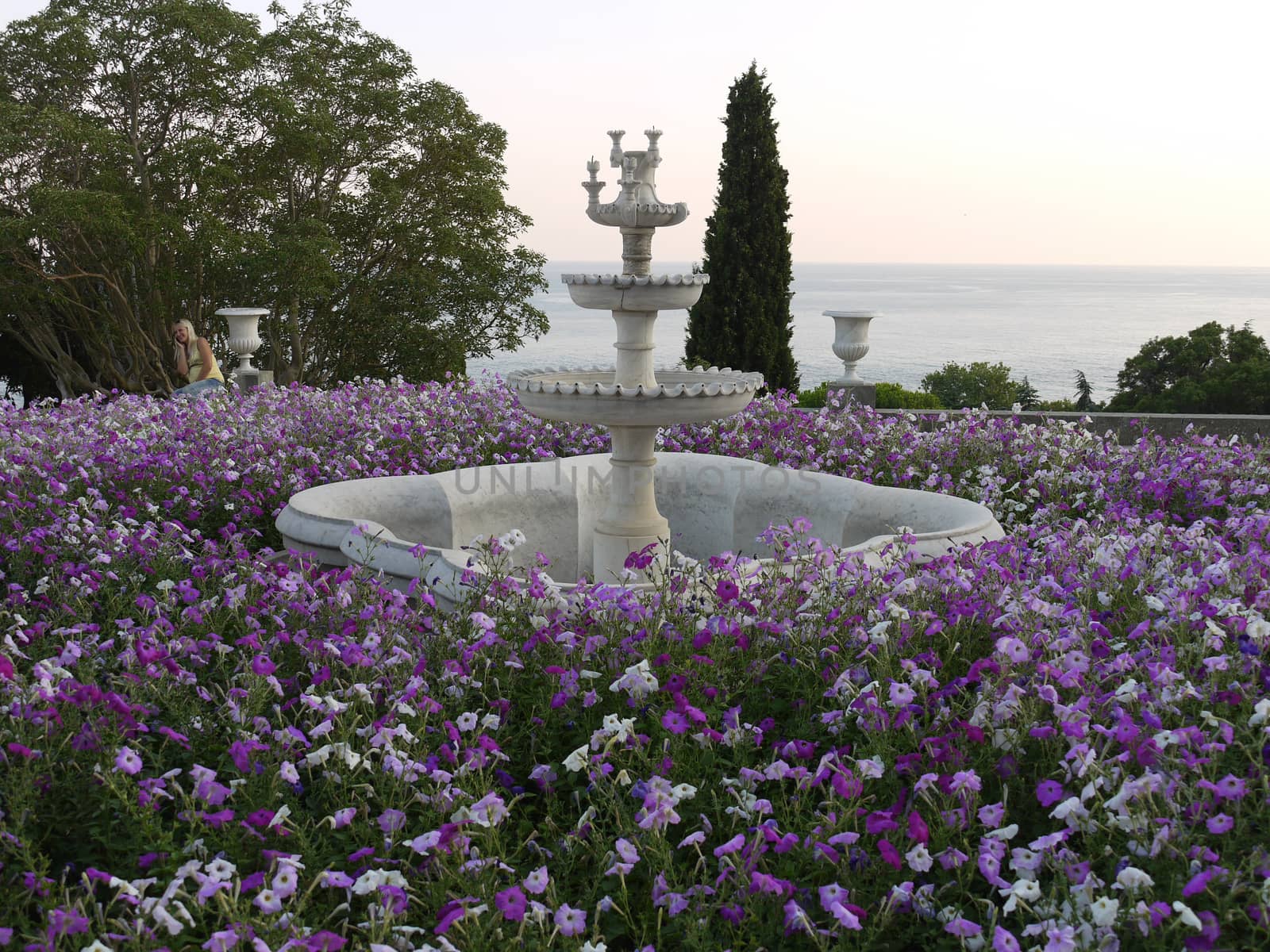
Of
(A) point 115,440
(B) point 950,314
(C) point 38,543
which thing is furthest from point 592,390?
(B) point 950,314

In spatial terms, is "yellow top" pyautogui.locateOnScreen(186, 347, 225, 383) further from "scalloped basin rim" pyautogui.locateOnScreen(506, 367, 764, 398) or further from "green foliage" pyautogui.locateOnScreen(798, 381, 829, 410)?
"scalloped basin rim" pyautogui.locateOnScreen(506, 367, 764, 398)

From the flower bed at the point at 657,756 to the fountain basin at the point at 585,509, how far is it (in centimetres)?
50

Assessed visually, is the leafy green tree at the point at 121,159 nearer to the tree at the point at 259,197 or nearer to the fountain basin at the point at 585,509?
the tree at the point at 259,197

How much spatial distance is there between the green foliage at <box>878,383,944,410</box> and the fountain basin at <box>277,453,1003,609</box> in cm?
768

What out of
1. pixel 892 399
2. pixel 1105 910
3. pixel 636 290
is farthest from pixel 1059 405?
pixel 1105 910

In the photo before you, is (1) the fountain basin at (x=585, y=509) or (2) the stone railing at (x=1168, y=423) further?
(2) the stone railing at (x=1168, y=423)

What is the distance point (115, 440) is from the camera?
8.35m

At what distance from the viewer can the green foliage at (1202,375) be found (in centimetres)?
2036

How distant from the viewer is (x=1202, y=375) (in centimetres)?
2127

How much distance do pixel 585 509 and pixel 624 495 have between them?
0.98 metres

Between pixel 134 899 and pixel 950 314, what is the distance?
332 ft

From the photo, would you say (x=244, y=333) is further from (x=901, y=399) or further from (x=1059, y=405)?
(x=1059, y=405)

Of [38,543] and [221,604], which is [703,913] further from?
[38,543]

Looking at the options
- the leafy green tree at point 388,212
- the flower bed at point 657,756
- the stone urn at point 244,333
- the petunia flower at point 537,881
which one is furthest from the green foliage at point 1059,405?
the petunia flower at point 537,881
